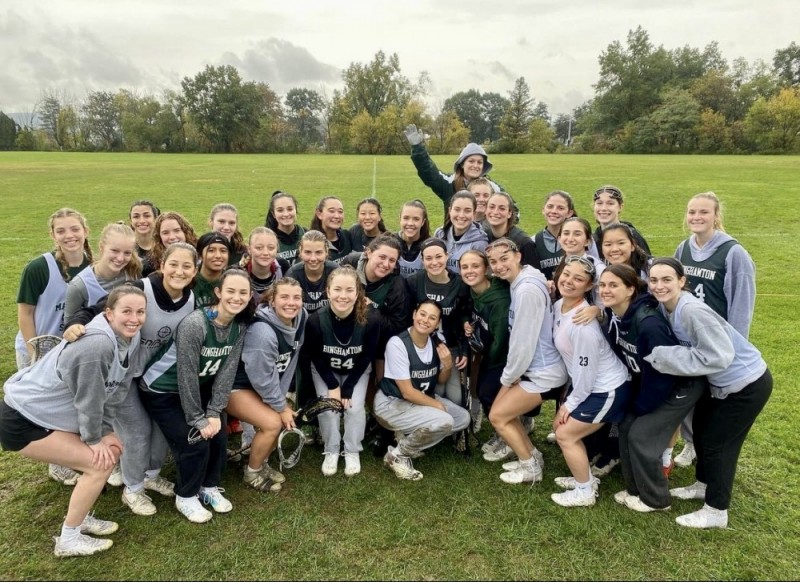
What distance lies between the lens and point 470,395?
515 centimetres

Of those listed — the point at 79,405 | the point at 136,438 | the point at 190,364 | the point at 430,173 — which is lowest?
the point at 136,438

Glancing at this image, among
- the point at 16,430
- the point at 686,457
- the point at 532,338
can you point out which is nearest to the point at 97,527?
the point at 16,430

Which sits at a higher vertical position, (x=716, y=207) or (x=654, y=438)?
(x=716, y=207)

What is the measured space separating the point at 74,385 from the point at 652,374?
3.79m

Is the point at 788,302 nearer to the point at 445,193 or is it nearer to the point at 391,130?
the point at 445,193

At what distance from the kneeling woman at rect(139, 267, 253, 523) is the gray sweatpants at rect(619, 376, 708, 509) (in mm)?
2968

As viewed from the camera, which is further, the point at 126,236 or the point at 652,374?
the point at 126,236

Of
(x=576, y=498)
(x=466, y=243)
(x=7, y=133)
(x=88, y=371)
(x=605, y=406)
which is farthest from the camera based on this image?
(x=7, y=133)

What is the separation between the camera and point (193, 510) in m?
3.76

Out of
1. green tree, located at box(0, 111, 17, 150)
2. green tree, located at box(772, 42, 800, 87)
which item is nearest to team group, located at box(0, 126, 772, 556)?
green tree, located at box(0, 111, 17, 150)

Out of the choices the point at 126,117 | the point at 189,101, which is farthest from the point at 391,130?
the point at 126,117

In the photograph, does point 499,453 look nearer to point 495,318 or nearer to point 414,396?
point 414,396

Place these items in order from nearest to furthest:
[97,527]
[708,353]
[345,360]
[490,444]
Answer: [708,353] → [97,527] → [345,360] → [490,444]

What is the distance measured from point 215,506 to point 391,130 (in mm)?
69095
